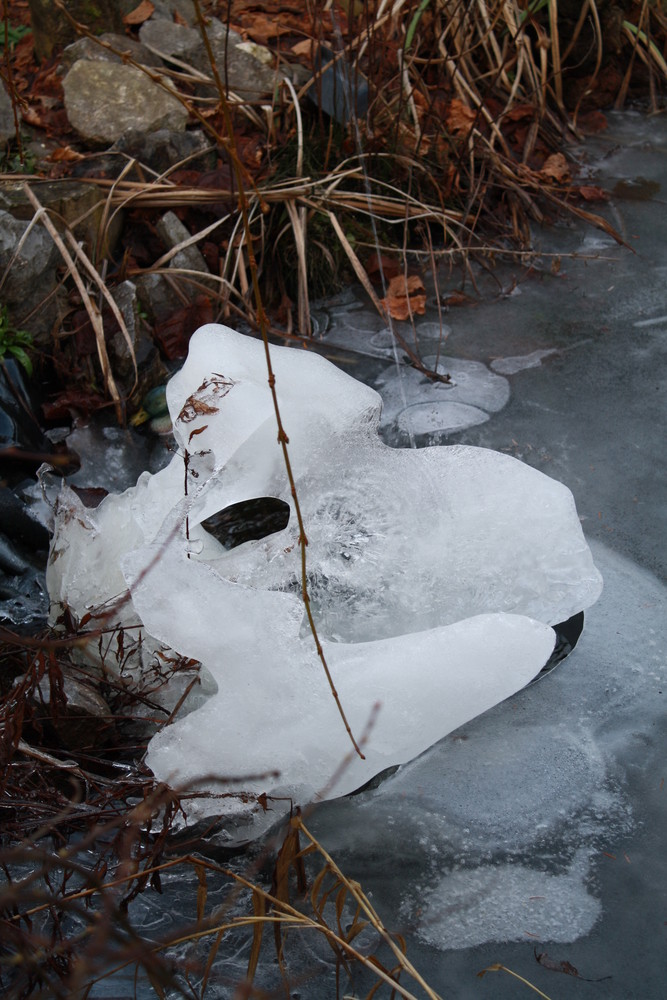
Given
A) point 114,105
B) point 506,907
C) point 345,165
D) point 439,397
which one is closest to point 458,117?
point 345,165

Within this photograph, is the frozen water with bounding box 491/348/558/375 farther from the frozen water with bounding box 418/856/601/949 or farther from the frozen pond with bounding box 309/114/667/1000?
the frozen water with bounding box 418/856/601/949

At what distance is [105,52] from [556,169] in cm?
160

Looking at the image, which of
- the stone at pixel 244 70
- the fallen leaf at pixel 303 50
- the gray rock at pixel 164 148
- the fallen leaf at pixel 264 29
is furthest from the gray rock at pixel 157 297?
the fallen leaf at pixel 264 29

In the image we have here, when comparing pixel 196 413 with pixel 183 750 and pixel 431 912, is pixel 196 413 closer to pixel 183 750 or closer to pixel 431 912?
pixel 183 750

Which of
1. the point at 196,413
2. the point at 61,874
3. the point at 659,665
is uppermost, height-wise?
the point at 196,413

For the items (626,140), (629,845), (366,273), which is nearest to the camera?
(629,845)

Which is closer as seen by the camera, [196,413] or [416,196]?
[196,413]

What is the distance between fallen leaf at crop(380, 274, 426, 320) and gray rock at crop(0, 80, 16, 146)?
52.1 inches

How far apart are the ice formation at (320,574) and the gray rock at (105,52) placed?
5.67 ft

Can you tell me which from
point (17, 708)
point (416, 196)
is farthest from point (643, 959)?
point (416, 196)

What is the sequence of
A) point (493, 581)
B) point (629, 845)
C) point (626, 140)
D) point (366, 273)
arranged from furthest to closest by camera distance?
1. point (626, 140)
2. point (366, 273)
3. point (493, 581)
4. point (629, 845)

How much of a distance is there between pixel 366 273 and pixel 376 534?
1.26 metres

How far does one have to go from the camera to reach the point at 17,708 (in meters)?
1.35

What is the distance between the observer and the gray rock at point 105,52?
3.01m
